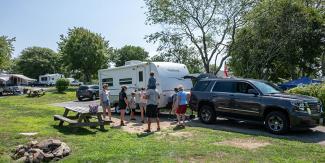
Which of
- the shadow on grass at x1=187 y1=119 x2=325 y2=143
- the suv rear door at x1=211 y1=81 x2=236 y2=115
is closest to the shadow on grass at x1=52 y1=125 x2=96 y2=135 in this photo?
the shadow on grass at x1=187 y1=119 x2=325 y2=143

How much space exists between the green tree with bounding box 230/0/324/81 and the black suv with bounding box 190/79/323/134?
1163 centimetres

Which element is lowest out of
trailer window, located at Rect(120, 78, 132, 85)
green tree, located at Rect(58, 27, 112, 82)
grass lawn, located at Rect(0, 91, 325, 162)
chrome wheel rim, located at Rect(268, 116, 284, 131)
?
grass lawn, located at Rect(0, 91, 325, 162)

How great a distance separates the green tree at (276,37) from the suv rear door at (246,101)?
12.2 meters

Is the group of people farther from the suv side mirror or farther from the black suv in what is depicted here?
the suv side mirror

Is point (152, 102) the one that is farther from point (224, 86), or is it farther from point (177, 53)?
point (177, 53)

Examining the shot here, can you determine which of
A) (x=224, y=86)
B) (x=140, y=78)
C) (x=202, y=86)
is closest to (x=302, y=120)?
(x=224, y=86)

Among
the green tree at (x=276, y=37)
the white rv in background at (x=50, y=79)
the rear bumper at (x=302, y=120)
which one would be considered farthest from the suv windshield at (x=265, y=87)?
the white rv in background at (x=50, y=79)

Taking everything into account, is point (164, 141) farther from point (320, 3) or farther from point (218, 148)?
point (320, 3)

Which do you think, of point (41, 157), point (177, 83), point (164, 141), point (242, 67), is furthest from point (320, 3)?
point (41, 157)

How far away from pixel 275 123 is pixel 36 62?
9594 cm

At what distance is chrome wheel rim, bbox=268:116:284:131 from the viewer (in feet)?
39.8

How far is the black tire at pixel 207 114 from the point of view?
48.0ft

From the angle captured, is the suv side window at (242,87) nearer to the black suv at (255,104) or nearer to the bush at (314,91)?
the black suv at (255,104)

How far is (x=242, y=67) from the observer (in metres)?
30.8
